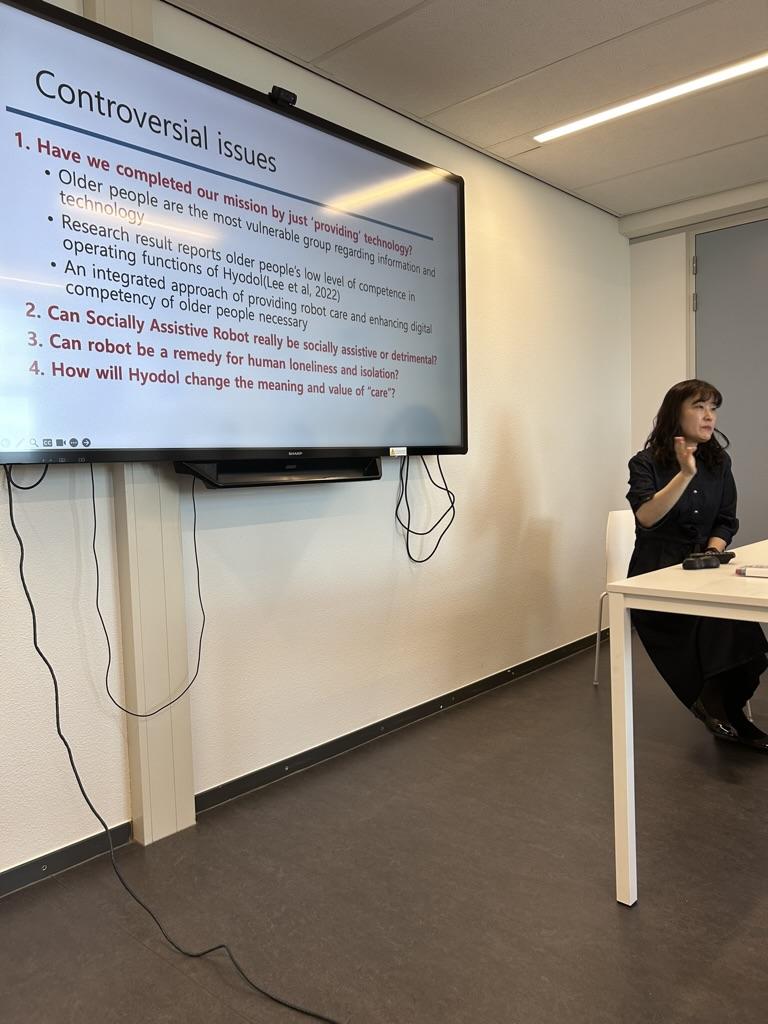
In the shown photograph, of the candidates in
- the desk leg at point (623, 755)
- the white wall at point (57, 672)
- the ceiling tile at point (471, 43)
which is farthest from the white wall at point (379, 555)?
the desk leg at point (623, 755)

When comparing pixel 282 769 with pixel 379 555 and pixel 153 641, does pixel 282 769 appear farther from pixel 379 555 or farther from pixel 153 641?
pixel 379 555

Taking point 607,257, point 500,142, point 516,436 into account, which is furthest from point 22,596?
point 607,257

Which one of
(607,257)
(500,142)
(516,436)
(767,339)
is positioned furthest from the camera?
(607,257)

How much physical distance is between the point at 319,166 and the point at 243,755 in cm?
197

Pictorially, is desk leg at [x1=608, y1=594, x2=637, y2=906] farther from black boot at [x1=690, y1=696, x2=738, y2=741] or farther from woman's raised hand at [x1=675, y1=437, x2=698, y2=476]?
black boot at [x1=690, y1=696, x2=738, y2=741]

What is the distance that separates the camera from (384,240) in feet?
8.93

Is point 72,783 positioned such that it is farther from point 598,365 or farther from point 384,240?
point 598,365

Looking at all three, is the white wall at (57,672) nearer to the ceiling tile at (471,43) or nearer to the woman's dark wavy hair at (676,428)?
the ceiling tile at (471,43)

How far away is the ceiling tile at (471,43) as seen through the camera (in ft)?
7.87

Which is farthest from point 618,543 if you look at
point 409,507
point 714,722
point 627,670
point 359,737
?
point 627,670

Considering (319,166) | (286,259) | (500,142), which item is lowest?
(286,259)

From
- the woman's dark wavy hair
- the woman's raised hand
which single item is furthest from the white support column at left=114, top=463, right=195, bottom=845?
the woman's dark wavy hair

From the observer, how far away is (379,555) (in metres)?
3.03

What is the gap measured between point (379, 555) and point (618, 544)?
1.15m
